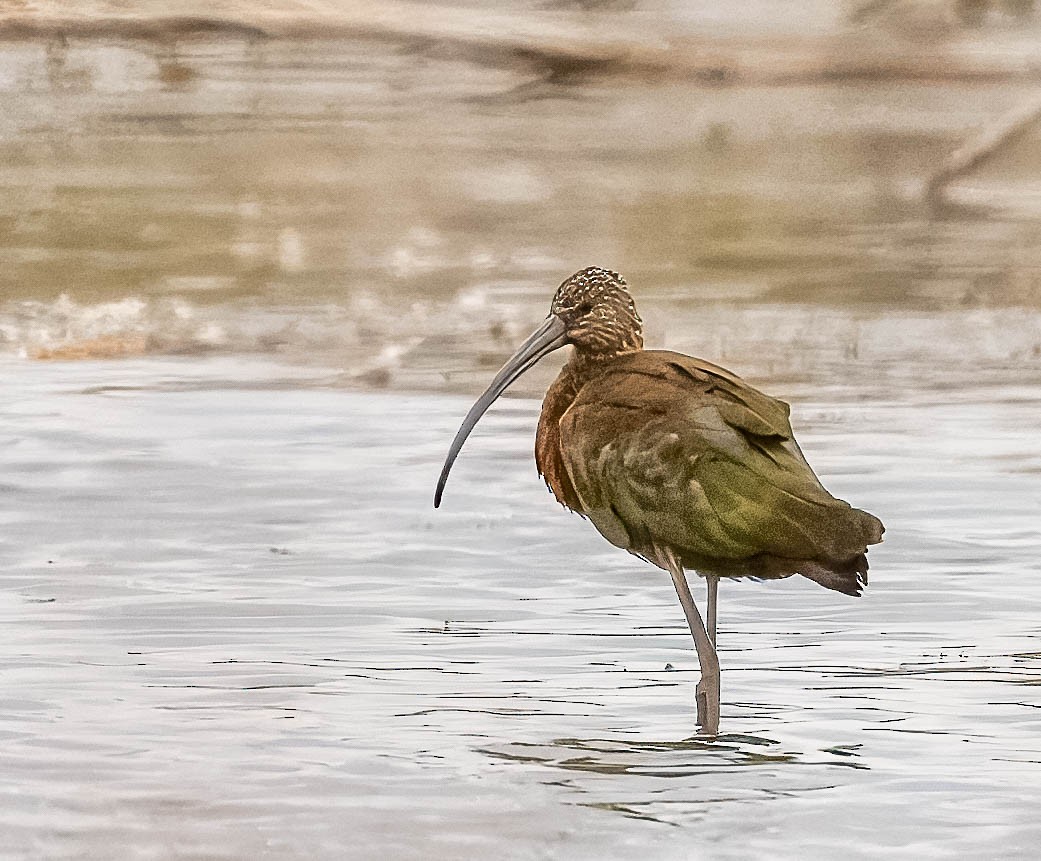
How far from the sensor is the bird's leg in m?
6.67

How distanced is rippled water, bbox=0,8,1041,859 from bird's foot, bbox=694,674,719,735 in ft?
0.24

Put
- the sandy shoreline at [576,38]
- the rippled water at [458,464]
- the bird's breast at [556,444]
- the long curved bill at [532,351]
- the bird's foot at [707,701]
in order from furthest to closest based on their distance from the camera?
the sandy shoreline at [576,38], the long curved bill at [532,351], the bird's breast at [556,444], the bird's foot at [707,701], the rippled water at [458,464]

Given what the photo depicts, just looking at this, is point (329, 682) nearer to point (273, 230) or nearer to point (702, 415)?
point (702, 415)

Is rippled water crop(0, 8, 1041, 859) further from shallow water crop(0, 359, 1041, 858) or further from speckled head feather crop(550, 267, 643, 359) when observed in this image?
speckled head feather crop(550, 267, 643, 359)

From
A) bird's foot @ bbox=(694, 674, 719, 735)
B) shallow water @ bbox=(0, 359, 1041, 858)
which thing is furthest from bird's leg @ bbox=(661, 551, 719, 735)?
shallow water @ bbox=(0, 359, 1041, 858)

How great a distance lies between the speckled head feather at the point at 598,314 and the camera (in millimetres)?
7074

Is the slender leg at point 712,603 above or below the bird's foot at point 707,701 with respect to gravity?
above

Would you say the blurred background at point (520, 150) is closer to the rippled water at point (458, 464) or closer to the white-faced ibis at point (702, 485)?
the rippled water at point (458, 464)

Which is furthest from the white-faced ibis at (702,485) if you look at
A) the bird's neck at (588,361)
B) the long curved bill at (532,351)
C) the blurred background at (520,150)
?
the blurred background at (520,150)

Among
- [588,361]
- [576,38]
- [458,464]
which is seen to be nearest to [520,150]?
[576,38]

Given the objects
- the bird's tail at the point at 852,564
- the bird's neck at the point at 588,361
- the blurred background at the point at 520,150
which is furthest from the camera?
the blurred background at the point at 520,150

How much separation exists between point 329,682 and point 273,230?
11644 millimetres

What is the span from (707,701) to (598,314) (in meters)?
1.19

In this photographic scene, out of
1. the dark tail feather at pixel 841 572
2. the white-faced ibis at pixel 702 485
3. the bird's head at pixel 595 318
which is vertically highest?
the bird's head at pixel 595 318
